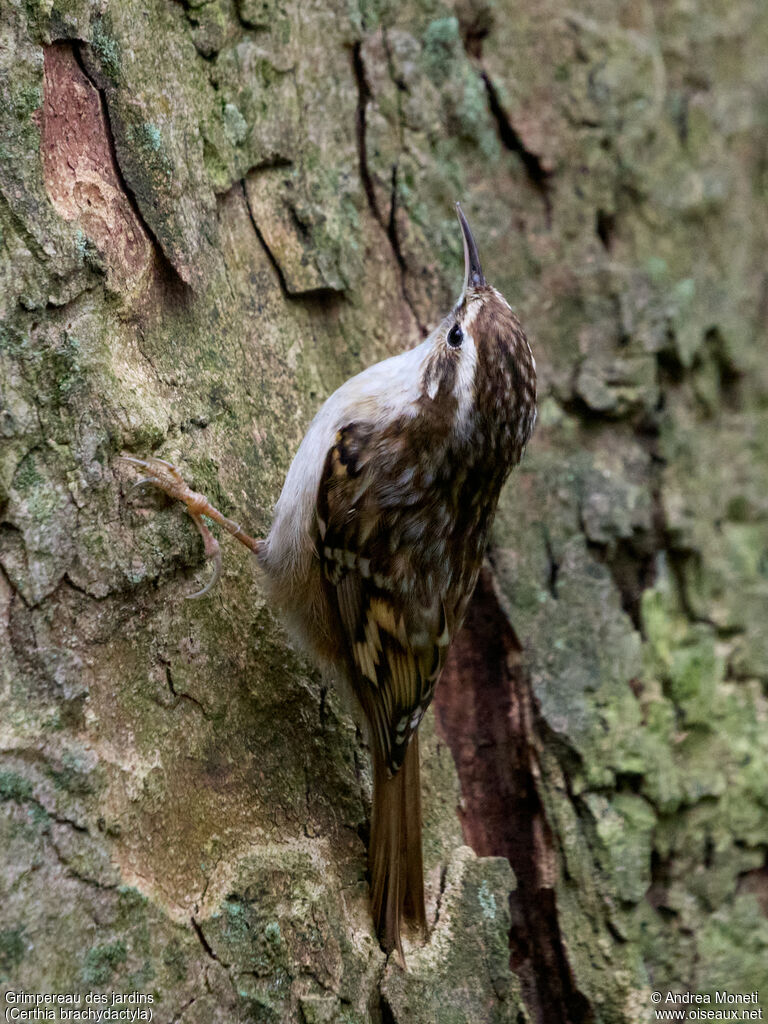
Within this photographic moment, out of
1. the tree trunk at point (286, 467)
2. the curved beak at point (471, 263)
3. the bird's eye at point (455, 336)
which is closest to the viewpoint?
the tree trunk at point (286, 467)

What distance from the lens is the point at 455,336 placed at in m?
2.42

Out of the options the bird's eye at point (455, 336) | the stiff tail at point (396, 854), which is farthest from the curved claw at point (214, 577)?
the bird's eye at point (455, 336)

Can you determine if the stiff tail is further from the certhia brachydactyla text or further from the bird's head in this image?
the bird's head

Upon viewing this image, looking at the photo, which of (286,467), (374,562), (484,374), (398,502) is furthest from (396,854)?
(484,374)

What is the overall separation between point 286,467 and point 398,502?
0.30 metres

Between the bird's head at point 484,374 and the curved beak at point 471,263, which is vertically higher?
the curved beak at point 471,263

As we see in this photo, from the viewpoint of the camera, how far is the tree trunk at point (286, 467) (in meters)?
1.90

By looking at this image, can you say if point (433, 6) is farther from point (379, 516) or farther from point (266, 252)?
point (379, 516)

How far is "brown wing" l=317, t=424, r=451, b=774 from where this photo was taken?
230 centimetres

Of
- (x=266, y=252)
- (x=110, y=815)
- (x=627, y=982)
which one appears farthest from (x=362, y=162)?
(x=627, y=982)

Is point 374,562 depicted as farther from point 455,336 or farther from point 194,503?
point 455,336

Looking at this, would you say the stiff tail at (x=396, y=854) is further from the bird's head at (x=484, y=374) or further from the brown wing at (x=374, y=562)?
the bird's head at (x=484, y=374)

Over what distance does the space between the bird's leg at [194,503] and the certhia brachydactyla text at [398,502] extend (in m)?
0.02

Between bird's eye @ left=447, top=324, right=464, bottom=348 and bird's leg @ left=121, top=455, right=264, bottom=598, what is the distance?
26.3 inches
